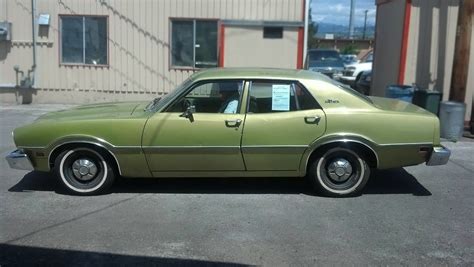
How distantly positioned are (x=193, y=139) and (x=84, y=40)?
9.53 meters

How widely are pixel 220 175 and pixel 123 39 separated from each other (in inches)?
357

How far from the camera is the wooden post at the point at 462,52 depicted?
10.4 meters

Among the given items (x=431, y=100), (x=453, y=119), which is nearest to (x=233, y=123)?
(x=453, y=119)

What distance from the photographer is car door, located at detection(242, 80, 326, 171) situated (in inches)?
235

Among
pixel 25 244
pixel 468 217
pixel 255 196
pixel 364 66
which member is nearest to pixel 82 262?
pixel 25 244

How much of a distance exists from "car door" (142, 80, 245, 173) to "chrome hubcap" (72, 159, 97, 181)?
65 cm

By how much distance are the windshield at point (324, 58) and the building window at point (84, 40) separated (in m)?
12.4

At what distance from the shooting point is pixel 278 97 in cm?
607

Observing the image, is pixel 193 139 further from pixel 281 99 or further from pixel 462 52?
pixel 462 52

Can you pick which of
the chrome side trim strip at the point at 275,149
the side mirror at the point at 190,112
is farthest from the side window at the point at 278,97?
the side mirror at the point at 190,112

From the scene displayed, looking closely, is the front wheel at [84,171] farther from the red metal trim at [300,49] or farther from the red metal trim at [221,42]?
the red metal trim at [300,49]

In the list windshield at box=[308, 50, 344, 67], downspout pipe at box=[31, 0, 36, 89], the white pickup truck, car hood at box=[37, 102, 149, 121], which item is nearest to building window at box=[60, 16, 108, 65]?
downspout pipe at box=[31, 0, 36, 89]

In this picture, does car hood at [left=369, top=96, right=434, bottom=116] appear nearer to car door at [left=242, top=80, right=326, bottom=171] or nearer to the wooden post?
car door at [left=242, top=80, right=326, bottom=171]

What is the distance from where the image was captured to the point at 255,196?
244 inches
